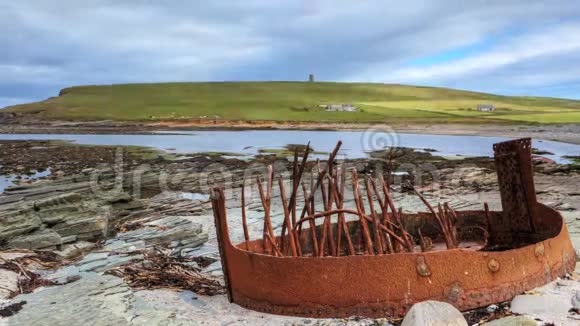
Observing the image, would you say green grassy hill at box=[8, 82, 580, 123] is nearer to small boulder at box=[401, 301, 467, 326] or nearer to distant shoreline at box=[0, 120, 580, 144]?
distant shoreline at box=[0, 120, 580, 144]

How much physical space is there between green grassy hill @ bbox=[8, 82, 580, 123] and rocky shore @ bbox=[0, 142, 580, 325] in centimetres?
4223

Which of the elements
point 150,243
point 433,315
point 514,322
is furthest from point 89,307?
point 514,322

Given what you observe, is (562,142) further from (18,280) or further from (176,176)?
(18,280)

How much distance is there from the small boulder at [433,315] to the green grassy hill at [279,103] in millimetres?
51753

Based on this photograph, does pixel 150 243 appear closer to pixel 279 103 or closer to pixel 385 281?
pixel 385 281

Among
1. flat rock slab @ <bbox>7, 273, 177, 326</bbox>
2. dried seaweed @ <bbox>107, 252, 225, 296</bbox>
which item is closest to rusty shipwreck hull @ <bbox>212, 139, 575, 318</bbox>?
dried seaweed @ <bbox>107, 252, 225, 296</bbox>

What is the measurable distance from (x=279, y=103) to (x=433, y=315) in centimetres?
9050

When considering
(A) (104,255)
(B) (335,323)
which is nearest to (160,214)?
(A) (104,255)

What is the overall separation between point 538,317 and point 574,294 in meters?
0.60

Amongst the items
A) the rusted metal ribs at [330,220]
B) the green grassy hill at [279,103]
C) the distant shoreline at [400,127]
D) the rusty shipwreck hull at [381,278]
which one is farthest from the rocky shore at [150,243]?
the green grassy hill at [279,103]

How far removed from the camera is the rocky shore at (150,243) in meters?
4.91

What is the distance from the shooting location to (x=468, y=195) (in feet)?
41.8

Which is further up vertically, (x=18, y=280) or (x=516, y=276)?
(x=516, y=276)

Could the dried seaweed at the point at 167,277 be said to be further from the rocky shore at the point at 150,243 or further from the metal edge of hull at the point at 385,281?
the metal edge of hull at the point at 385,281
